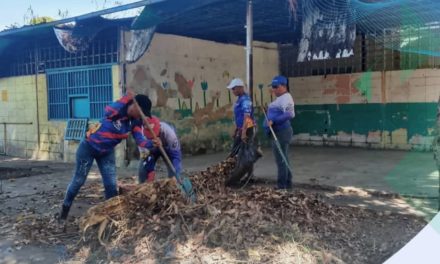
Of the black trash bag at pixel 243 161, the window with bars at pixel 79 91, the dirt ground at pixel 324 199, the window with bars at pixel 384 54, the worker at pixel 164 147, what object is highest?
the window with bars at pixel 384 54

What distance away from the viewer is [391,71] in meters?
11.4

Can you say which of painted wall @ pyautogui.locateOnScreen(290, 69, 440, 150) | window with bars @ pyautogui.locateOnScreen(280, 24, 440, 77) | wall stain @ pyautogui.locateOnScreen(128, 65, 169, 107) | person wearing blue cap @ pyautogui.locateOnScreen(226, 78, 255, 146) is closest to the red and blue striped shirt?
person wearing blue cap @ pyautogui.locateOnScreen(226, 78, 255, 146)

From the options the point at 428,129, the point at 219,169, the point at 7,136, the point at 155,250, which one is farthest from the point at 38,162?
the point at 428,129

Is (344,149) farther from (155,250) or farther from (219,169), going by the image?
(155,250)

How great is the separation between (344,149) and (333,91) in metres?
1.68

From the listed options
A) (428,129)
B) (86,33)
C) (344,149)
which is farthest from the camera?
(344,149)

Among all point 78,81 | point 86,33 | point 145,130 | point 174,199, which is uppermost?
point 86,33

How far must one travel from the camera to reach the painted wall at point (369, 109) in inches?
429

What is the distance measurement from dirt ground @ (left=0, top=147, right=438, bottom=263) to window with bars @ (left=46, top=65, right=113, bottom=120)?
4.27 ft

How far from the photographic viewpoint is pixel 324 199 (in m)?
6.25

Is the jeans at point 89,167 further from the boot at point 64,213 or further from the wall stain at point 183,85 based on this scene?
the wall stain at point 183,85

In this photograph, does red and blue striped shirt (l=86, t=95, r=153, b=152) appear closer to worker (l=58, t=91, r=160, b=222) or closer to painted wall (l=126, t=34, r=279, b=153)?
worker (l=58, t=91, r=160, b=222)

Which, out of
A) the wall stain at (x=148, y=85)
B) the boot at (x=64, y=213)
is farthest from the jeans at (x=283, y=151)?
the wall stain at (x=148, y=85)

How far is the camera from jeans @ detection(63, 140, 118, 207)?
17.2 ft
